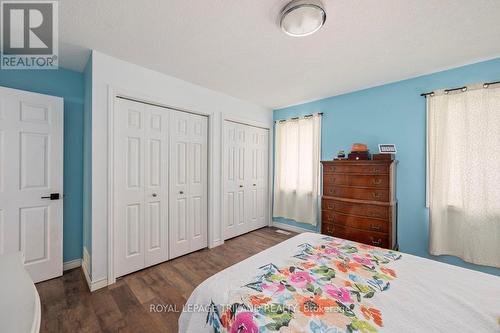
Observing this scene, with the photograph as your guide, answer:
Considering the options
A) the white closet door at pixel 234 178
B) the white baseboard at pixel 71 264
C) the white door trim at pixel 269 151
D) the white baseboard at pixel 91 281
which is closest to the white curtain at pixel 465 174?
the white door trim at pixel 269 151

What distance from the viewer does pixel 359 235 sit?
268 centimetres

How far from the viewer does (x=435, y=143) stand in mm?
2531

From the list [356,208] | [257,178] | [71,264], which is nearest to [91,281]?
[71,264]

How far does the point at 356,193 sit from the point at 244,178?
1935mm

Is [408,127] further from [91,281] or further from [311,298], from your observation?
[91,281]

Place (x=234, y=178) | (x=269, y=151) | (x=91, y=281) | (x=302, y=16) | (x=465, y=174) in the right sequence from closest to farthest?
(x=302, y=16) < (x=91, y=281) < (x=465, y=174) < (x=234, y=178) < (x=269, y=151)

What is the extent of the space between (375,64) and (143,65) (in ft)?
9.10

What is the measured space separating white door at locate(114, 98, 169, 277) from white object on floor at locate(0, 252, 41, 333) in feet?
4.90

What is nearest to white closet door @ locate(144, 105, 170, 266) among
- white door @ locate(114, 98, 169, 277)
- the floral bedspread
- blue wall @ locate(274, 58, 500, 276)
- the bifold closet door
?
white door @ locate(114, 98, 169, 277)

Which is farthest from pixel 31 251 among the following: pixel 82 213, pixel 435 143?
pixel 435 143

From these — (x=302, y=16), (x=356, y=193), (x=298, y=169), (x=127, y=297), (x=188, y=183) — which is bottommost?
(x=127, y=297)

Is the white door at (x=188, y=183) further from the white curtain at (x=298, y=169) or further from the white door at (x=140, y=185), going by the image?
the white curtain at (x=298, y=169)

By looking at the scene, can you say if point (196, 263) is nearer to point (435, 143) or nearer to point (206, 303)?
point (206, 303)

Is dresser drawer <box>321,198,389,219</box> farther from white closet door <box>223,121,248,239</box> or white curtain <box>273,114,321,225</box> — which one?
white closet door <box>223,121,248,239</box>
